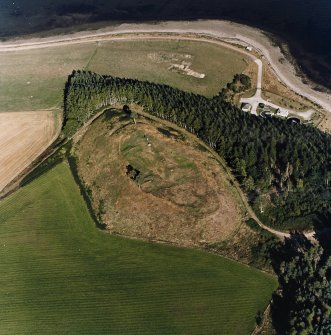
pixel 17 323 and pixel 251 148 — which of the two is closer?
pixel 17 323

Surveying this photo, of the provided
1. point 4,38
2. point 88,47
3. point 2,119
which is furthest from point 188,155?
point 4,38

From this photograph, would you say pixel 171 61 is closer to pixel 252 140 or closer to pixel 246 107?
pixel 246 107

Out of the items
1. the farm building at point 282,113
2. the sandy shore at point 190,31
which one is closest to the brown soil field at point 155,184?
the farm building at point 282,113

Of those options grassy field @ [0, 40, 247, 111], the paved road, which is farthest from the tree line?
grassy field @ [0, 40, 247, 111]

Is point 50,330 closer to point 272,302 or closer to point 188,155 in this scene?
point 272,302

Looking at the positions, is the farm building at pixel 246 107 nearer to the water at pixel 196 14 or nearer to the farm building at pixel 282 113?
the farm building at pixel 282 113
